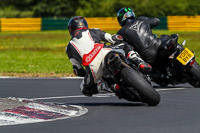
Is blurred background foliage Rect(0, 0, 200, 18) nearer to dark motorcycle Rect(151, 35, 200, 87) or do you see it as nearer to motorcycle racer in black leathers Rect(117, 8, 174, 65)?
dark motorcycle Rect(151, 35, 200, 87)

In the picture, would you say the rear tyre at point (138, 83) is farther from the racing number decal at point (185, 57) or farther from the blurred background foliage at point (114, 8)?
the blurred background foliage at point (114, 8)

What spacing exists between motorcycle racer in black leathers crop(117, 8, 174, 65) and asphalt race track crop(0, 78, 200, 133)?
88 cm

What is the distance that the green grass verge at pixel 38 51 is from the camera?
18611mm

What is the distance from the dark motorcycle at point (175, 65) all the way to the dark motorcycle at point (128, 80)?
8.92ft

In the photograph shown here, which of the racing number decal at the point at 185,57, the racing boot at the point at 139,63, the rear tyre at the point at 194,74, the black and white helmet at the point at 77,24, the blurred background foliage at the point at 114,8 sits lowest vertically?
the blurred background foliage at the point at 114,8

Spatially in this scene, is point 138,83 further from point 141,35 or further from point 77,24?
point 141,35

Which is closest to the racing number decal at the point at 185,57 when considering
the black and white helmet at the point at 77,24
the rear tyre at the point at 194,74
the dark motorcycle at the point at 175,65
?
the dark motorcycle at the point at 175,65

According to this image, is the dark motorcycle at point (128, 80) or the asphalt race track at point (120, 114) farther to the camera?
the dark motorcycle at point (128, 80)

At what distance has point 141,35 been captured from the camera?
11609 mm

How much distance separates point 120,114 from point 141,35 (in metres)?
3.84

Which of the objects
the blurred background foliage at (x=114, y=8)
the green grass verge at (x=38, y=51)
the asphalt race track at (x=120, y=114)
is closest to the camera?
the asphalt race track at (x=120, y=114)

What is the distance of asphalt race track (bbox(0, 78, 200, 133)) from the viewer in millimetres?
6742

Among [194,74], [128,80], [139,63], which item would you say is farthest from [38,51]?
[128,80]

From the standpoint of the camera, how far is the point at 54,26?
1678 inches
